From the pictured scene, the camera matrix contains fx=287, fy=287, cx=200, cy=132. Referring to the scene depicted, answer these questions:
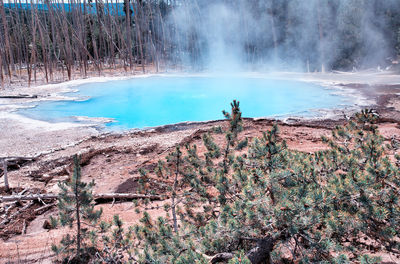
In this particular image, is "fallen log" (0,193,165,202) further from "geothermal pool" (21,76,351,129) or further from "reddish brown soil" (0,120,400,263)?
"geothermal pool" (21,76,351,129)

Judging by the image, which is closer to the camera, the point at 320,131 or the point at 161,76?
the point at 320,131

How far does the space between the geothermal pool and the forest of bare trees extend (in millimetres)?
2876

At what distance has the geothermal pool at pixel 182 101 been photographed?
30.3 ft

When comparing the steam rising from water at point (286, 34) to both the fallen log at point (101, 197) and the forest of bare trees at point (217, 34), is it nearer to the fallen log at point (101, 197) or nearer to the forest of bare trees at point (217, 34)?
the forest of bare trees at point (217, 34)

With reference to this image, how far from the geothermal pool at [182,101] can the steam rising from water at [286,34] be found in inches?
222

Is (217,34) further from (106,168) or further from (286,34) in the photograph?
(106,168)

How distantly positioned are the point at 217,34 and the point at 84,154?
2167 centimetres

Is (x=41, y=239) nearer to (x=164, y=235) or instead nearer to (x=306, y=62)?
(x=164, y=235)

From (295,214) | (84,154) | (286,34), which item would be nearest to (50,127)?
(84,154)

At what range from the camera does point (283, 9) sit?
21297 mm

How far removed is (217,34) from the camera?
80.8 feet

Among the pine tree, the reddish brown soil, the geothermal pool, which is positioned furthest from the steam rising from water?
the pine tree

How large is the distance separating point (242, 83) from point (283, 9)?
9925mm

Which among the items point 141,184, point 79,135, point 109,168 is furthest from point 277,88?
point 141,184
